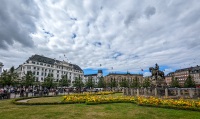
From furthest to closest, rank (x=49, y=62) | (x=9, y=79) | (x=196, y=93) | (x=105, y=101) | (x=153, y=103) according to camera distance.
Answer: (x=49, y=62)
(x=9, y=79)
(x=196, y=93)
(x=105, y=101)
(x=153, y=103)

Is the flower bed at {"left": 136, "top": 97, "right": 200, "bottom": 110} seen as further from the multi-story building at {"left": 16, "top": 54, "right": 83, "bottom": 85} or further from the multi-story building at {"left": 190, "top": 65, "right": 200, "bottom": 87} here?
the multi-story building at {"left": 190, "top": 65, "right": 200, "bottom": 87}

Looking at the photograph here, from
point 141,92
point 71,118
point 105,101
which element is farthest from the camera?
point 141,92

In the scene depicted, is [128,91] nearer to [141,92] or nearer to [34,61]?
[141,92]

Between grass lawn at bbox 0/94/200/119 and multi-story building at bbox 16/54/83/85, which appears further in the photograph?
multi-story building at bbox 16/54/83/85

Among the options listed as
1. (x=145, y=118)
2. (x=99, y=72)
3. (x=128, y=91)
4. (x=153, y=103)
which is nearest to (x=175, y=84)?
(x=128, y=91)

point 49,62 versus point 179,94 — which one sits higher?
point 49,62

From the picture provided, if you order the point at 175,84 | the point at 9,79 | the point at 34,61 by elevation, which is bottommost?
the point at 175,84

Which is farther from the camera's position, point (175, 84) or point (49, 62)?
point (49, 62)

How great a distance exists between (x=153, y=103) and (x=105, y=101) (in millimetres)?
5851

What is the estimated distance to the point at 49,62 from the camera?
329 ft

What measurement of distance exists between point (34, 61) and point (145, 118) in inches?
3481

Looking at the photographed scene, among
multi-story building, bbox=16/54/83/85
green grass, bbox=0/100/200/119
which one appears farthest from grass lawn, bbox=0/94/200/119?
multi-story building, bbox=16/54/83/85

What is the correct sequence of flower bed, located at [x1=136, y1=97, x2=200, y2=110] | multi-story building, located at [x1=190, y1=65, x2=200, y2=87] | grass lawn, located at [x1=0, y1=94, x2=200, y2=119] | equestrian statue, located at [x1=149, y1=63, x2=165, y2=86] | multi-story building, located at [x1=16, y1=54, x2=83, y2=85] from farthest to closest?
multi-story building, located at [x1=190, y1=65, x2=200, y2=87] < multi-story building, located at [x1=16, y1=54, x2=83, y2=85] < equestrian statue, located at [x1=149, y1=63, x2=165, y2=86] < flower bed, located at [x1=136, y1=97, x2=200, y2=110] < grass lawn, located at [x1=0, y1=94, x2=200, y2=119]

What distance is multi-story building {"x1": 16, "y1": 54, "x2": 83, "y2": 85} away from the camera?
84.6m
